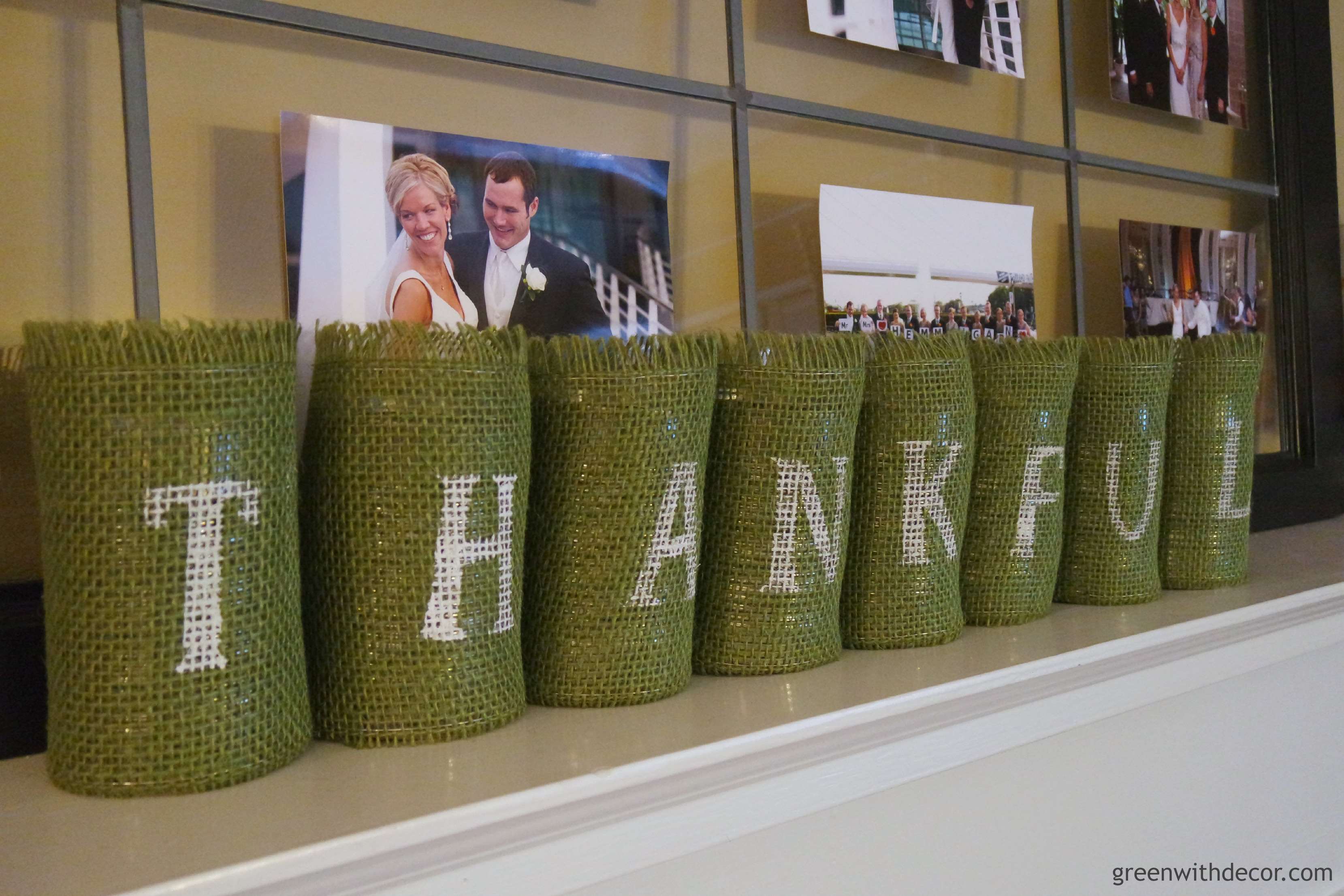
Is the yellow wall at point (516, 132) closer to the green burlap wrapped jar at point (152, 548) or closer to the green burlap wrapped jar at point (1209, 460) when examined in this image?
the green burlap wrapped jar at point (152, 548)

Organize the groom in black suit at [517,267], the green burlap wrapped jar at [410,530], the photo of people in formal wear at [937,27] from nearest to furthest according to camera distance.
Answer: the green burlap wrapped jar at [410,530], the groom in black suit at [517,267], the photo of people in formal wear at [937,27]

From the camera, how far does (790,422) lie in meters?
0.64

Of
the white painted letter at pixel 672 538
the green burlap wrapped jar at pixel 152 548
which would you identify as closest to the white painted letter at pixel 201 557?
the green burlap wrapped jar at pixel 152 548

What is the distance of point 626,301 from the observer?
79 centimetres

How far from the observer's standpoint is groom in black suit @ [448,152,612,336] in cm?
72

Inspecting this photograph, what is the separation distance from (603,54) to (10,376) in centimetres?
47

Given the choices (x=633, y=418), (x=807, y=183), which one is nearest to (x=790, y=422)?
(x=633, y=418)

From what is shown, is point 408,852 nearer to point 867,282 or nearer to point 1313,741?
point 867,282

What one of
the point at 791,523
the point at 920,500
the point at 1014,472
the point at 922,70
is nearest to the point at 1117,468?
the point at 1014,472

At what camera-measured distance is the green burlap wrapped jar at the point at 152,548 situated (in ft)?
1.51

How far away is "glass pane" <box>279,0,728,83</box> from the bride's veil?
152 mm

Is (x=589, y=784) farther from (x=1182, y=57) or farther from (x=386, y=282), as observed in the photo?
(x=1182, y=57)

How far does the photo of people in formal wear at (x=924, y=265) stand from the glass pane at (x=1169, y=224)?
0.13 meters

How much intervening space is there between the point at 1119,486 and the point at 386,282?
58 centimetres
